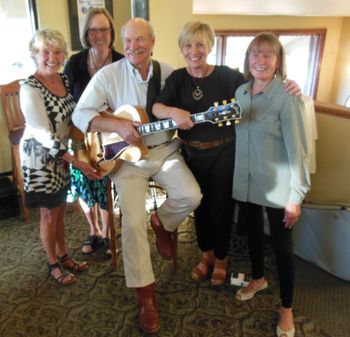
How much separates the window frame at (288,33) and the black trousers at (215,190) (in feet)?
13.9

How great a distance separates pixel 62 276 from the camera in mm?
1988

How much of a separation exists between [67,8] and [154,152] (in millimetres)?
1681

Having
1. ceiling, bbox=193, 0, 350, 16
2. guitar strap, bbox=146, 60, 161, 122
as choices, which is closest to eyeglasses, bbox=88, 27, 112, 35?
guitar strap, bbox=146, 60, 161, 122

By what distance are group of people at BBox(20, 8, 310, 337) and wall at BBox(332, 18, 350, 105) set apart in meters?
5.98

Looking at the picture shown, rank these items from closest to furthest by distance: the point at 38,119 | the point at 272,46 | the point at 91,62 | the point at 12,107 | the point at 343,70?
the point at 272,46 → the point at 38,119 → the point at 91,62 → the point at 12,107 → the point at 343,70

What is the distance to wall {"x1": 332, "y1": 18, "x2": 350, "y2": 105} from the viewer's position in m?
6.54

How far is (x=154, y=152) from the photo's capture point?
1.79m

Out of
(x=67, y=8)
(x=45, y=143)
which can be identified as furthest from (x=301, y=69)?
(x=45, y=143)

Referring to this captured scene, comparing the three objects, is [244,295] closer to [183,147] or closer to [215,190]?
[215,190]

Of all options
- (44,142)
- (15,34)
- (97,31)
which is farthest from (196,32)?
(15,34)

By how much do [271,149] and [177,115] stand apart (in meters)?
0.42

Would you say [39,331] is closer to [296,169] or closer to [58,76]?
[58,76]

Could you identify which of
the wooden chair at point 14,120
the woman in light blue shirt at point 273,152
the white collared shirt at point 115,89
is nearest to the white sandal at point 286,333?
the woman in light blue shirt at point 273,152

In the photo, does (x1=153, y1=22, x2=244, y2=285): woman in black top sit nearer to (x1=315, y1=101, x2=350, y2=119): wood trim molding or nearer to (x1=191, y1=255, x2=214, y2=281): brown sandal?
(x1=191, y1=255, x2=214, y2=281): brown sandal
